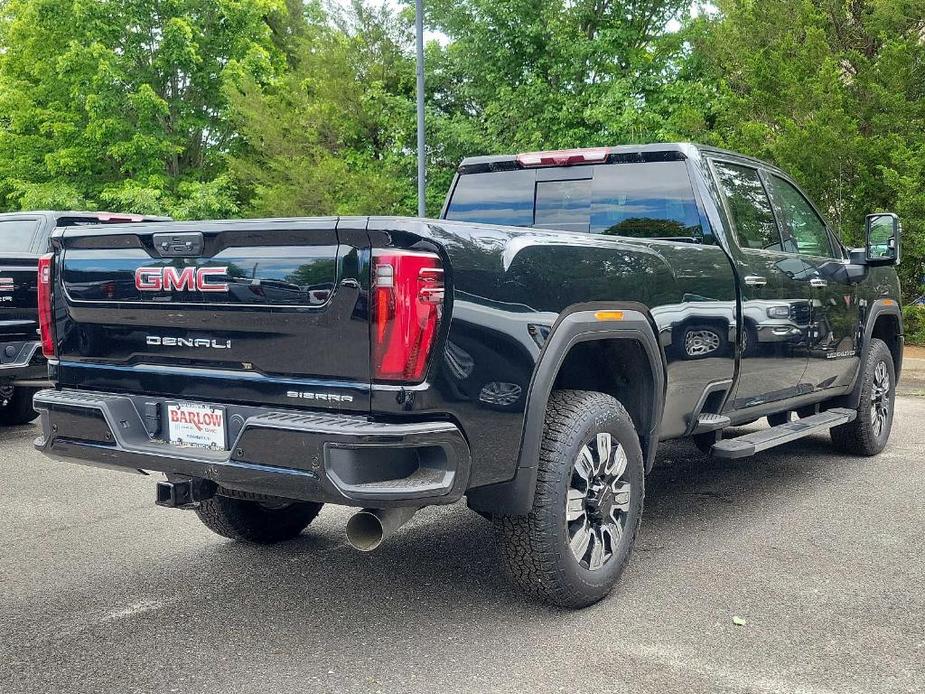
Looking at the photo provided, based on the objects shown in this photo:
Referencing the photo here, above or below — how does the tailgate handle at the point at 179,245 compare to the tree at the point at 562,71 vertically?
below

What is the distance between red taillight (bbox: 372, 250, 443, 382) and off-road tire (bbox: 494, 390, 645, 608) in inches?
30.9

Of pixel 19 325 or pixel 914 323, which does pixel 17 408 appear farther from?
pixel 914 323

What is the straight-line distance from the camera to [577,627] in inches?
151

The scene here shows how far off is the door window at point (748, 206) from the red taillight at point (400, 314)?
8.58 feet

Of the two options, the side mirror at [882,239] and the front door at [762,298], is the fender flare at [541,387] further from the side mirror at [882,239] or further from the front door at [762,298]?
the side mirror at [882,239]

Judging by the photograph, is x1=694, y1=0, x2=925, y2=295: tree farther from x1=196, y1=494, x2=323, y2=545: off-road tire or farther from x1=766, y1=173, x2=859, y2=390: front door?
x1=196, y1=494, x2=323, y2=545: off-road tire

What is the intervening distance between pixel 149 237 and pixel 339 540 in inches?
78.9

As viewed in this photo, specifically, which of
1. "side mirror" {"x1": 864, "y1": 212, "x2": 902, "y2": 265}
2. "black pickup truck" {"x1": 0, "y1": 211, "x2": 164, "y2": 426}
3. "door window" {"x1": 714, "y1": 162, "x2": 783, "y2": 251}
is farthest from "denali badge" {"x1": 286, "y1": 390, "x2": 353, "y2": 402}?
"black pickup truck" {"x1": 0, "y1": 211, "x2": 164, "y2": 426}

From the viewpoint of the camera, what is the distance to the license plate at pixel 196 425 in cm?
360

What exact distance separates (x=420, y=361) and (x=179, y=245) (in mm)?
1090

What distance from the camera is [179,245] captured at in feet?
12.0

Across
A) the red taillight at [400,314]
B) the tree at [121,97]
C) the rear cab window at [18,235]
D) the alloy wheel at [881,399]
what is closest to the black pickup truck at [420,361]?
the red taillight at [400,314]

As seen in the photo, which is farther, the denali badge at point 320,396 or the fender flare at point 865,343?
the fender flare at point 865,343

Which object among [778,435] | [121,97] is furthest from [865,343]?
[121,97]
